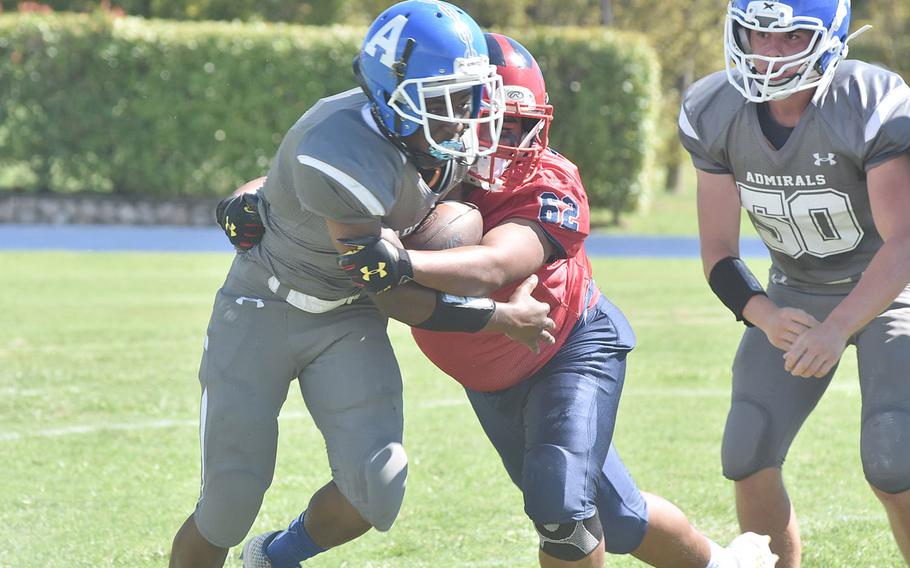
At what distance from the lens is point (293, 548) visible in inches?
159

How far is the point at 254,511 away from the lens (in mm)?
3678

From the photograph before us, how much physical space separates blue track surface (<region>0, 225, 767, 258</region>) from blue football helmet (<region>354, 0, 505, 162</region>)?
39.7 feet

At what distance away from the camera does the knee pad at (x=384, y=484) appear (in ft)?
11.6

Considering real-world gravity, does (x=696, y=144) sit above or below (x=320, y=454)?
above

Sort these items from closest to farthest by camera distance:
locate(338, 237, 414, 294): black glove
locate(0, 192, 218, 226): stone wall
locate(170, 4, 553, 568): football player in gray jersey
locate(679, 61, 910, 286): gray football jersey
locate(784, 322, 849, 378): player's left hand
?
locate(338, 237, 414, 294): black glove → locate(170, 4, 553, 568): football player in gray jersey → locate(784, 322, 849, 378): player's left hand → locate(679, 61, 910, 286): gray football jersey → locate(0, 192, 218, 226): stone wall

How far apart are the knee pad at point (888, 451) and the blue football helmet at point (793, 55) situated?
3.48 feet

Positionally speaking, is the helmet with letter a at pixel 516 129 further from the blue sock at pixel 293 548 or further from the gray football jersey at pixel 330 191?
the blue sock at pixel 293 548

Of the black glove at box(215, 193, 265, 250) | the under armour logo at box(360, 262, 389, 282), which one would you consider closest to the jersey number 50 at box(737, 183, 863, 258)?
the under armour logo at box(360, 262, 389, 282)

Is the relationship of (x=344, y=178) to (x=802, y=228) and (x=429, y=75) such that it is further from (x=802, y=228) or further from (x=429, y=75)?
(x=802, y=228)

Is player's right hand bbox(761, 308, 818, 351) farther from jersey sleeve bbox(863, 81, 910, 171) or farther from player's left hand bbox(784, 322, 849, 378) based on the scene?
jersey sleeve bbox(863, 81, 910, 171)

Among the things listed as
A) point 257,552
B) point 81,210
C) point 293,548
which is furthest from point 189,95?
point 293,548

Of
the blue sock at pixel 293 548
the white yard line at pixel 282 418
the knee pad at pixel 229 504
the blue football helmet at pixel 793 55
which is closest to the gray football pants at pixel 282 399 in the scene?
the knee pad at pixel 229 504

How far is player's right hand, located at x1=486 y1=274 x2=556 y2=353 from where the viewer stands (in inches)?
136

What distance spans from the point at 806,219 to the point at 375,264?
1561 millimetres
